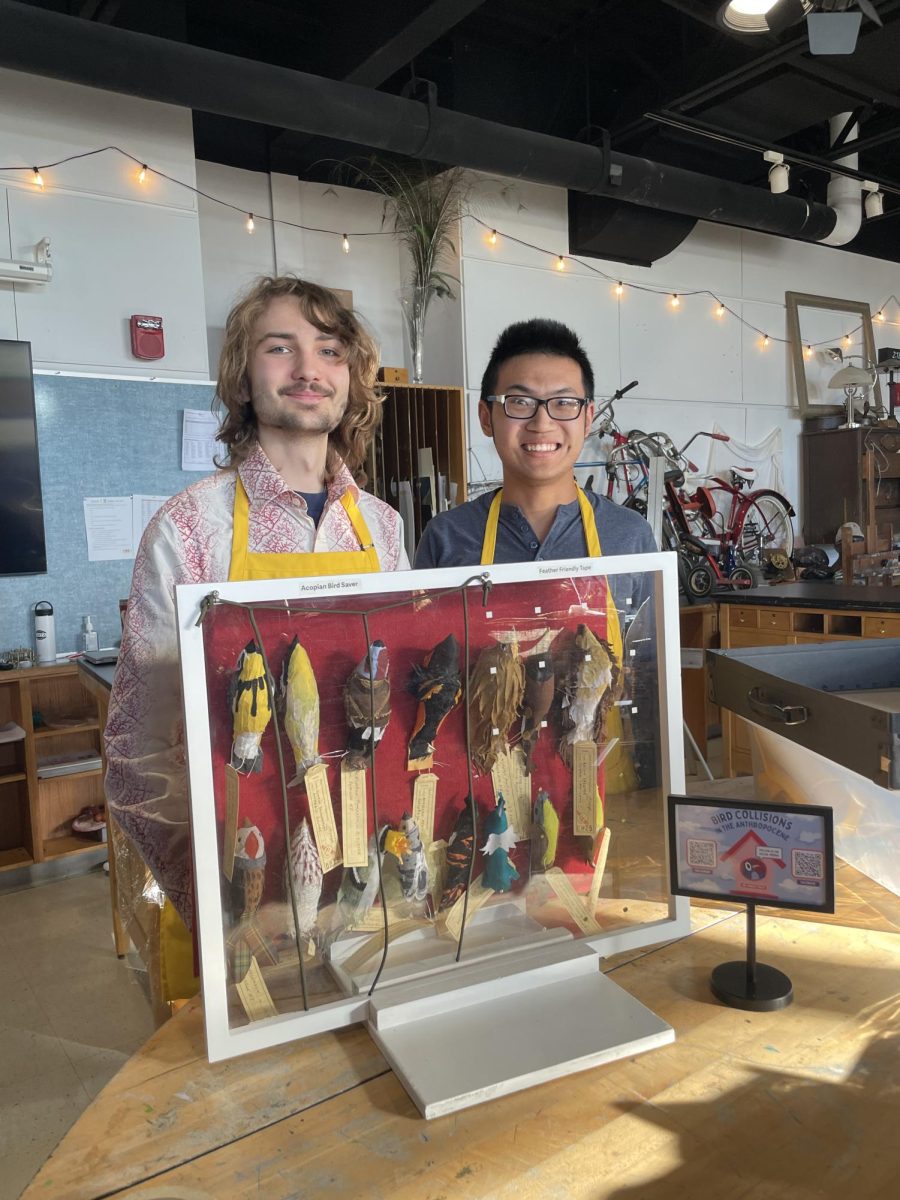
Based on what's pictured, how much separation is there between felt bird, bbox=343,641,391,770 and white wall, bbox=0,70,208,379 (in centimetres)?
344

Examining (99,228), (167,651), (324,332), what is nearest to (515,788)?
(167,651)

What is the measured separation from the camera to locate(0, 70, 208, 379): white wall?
143 inches

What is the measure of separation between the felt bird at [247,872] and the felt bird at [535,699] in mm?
313

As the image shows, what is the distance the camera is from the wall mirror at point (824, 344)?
7121 millimetres

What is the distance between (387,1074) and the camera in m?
0.84

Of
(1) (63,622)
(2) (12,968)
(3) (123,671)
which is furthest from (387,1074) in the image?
(1) (63,622)

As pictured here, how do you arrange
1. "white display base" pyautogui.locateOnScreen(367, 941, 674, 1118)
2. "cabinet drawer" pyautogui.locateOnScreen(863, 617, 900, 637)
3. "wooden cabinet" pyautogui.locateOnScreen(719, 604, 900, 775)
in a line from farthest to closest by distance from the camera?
"wooden cabinet" pyautogui.locateOnScreen(719, 604, 900, 775), "cabinet drawer" pyautogui.locateOnScreen(863, 617, 900, 637), "white display base" pyautogui.locateOnScreen(367, 941, 674, 1118)

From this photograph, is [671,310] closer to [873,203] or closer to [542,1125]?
[873,203]

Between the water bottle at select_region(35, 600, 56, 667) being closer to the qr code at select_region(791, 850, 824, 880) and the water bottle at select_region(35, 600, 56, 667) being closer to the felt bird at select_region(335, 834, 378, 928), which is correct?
the felt bird at select_region(335, 834, 378, 928)

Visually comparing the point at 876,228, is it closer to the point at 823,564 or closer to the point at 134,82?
the point at 823,564

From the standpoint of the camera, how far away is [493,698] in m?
0.96

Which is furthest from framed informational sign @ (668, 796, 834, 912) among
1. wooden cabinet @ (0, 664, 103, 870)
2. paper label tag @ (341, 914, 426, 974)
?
wooden cabinet @ (0, 664, 103, 870)

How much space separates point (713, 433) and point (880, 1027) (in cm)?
614

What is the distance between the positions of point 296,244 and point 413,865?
15.8 feet
